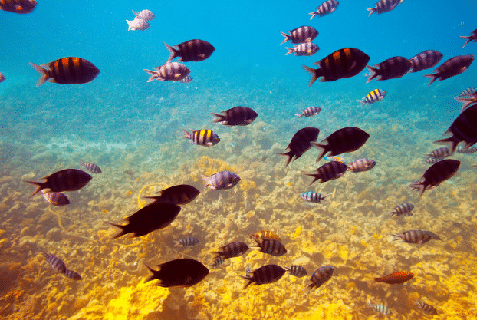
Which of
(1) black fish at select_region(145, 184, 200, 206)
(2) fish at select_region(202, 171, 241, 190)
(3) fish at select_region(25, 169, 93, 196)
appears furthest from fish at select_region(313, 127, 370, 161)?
(3) fish at select_region(25, 169, 93, 196)

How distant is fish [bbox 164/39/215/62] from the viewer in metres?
3.18

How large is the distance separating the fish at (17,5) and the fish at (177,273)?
4441 mm

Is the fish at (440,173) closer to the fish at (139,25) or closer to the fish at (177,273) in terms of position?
the fish at (177,273)

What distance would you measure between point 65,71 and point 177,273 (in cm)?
252

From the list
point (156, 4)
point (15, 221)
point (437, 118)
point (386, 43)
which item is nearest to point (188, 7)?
point (156, 4)

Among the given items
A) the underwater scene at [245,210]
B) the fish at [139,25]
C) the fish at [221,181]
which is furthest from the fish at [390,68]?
the fish at [139,25]

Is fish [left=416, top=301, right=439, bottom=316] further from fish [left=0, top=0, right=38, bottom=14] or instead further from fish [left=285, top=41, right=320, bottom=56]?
fish [left=0, top=0, right=38, bottom=14]

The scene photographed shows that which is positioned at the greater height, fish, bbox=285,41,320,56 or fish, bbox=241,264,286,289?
fish, bbox=285,41,320,56

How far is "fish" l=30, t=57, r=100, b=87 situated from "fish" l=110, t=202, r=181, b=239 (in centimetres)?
173

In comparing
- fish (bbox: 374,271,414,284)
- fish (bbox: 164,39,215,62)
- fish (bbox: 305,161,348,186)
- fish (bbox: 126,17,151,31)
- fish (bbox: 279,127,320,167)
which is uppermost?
fish (bbox: 126,17,151,31)

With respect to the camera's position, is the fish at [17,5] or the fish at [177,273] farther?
the fish at [17,5]

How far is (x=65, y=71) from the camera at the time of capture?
2422mm

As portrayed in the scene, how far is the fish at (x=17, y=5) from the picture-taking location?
3.28m

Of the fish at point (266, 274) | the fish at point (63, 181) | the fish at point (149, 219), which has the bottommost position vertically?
the fish at point (266, 274)
